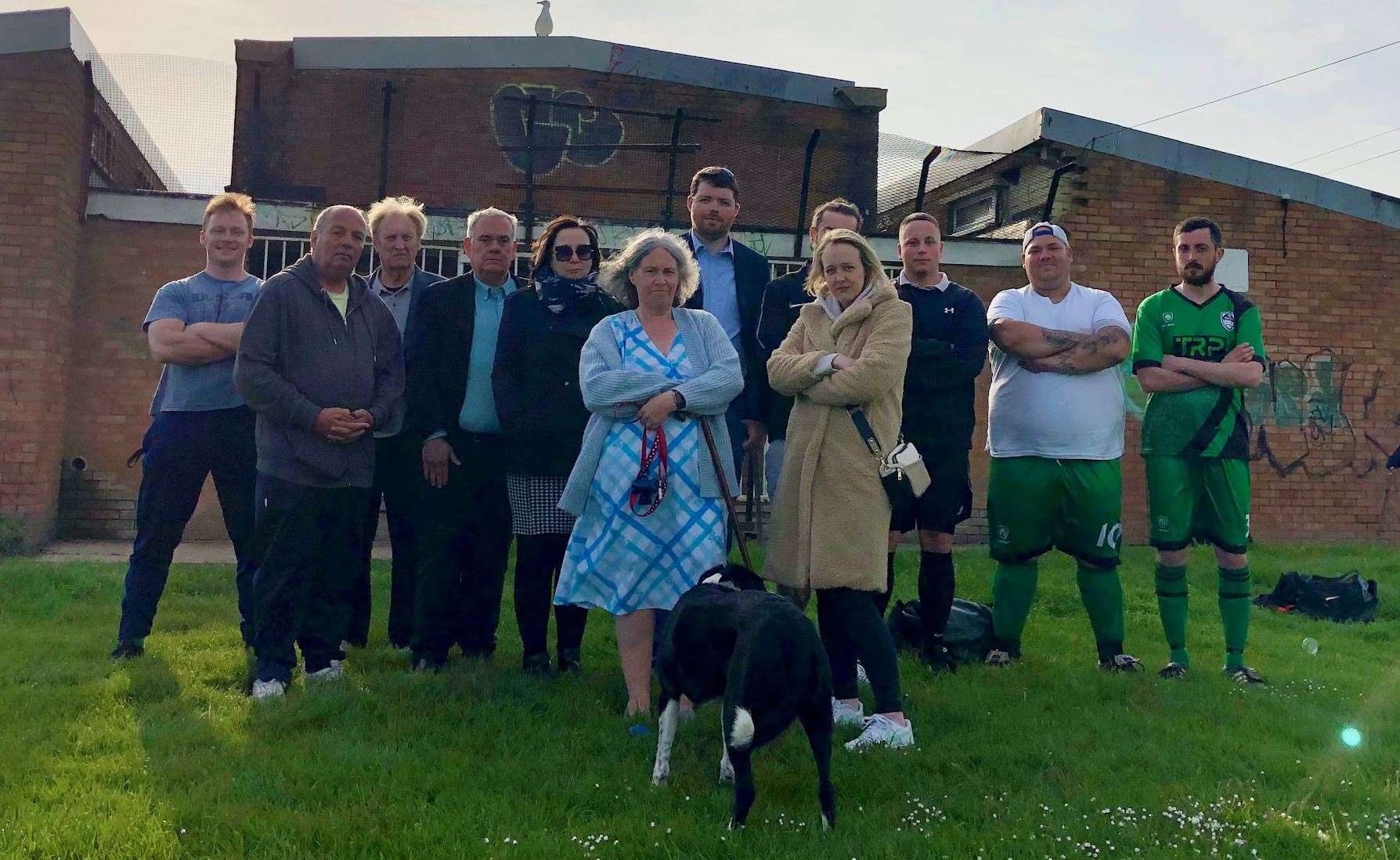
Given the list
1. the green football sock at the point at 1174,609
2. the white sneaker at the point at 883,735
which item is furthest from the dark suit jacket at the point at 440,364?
the green football sock at the point at 1174,609

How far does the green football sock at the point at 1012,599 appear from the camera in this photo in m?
5.45

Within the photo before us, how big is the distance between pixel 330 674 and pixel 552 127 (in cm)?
882

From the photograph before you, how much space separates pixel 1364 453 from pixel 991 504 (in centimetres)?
771

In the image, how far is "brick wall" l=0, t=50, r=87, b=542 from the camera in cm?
866

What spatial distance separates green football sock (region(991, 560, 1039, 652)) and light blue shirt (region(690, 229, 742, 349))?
5.69ft

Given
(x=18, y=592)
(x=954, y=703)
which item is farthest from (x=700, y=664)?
(x=18, y=592)

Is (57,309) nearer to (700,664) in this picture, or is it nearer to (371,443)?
(371,443)

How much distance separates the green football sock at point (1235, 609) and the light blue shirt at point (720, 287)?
2.63 meters

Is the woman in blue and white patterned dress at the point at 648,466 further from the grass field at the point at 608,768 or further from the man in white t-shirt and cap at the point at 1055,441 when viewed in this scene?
the man in white t-shirt and cap at the point at 1055,441

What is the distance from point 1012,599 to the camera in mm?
5473

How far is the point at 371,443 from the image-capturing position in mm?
4883

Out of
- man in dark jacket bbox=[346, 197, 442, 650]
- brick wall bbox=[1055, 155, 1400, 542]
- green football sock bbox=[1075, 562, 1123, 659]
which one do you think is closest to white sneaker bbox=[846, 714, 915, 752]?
green football sock bbox=[1075, 562, 1123, 659]

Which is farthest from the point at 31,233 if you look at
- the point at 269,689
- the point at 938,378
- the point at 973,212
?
the point at 973,212

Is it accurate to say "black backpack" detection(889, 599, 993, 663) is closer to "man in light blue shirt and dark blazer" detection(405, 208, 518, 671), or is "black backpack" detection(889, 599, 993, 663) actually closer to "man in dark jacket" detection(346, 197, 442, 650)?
"man in light blue shirt and dark blazer" detection(405, 208, 518, 671)
